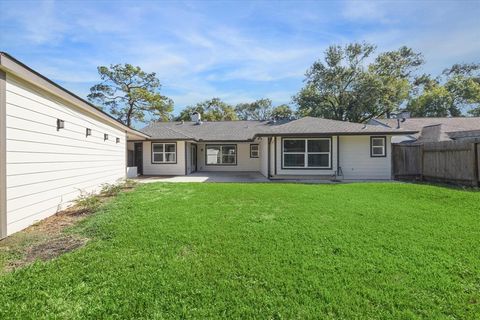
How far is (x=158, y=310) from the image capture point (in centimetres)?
238

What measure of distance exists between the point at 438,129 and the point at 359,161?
6.87 metres

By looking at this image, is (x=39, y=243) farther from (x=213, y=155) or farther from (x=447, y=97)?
(x=447, y=97)

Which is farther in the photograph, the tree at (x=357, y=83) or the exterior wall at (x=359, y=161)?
the tree at (x=357, y=83)

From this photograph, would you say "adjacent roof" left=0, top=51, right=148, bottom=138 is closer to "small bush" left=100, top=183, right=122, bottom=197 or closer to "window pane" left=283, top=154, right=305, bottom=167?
"small bush" left=100, top=183, right=122, bottom=197

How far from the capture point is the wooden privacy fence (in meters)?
9.20

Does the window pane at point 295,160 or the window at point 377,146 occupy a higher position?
the window at point 377,146

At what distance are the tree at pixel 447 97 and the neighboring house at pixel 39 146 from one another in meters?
32.8

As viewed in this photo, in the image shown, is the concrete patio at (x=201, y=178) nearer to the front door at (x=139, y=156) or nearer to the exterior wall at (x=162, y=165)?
the exterior wall at (x=162, y=165)

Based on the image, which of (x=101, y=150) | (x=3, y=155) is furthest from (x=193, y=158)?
(x=3, y=155)

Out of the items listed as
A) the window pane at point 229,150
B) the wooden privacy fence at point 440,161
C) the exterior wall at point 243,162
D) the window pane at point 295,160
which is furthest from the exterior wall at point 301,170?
the window pane at point 229,150

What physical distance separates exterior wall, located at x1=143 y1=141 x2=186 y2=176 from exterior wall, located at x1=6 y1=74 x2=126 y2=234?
6.96m

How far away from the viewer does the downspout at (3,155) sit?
4.25 m

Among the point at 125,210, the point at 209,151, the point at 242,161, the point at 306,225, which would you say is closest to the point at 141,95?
the point at 209,151

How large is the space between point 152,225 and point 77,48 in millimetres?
9840
